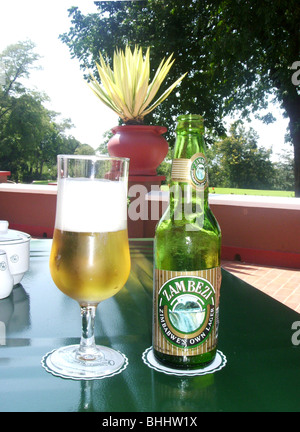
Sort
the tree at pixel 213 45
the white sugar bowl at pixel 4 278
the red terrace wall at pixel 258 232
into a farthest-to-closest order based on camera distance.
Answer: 1. the tree at pixel 213 45
2. the red terrace wall at pixel 258 232
3. the white sugar bowl at pixel 4 278

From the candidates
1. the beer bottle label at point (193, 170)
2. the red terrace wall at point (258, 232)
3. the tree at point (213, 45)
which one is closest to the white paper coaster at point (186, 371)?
the beer bottle label at point (193, 170)

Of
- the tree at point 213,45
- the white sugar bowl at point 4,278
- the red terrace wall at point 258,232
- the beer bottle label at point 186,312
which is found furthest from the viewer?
the tree at point 213,45

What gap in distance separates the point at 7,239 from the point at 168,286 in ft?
1.70

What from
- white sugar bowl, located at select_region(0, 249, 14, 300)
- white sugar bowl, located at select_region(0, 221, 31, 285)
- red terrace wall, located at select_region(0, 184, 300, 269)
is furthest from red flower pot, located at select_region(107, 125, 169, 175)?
white sugar bowl, located at select_region(0, 249, 14, 300)

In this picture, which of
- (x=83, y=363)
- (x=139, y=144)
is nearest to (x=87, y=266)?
(x=83, y=363)

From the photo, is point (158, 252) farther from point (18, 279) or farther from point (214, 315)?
point (18, 279)

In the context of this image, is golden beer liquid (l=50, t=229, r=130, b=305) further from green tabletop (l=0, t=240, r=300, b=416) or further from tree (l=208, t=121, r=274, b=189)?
tree (l=208, t=121, r=274, b=189)

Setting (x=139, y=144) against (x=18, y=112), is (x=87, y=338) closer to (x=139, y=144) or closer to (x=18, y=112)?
(x=139, y=144)

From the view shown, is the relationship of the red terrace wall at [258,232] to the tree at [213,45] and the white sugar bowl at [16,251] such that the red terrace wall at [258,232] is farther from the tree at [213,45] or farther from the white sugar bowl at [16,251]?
the tree at [213,45]

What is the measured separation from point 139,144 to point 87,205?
2.33 meters

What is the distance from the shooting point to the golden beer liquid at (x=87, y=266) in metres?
0.63

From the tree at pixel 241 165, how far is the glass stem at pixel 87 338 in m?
36.9

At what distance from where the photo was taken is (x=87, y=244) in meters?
0.64

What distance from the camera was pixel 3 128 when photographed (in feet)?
101
